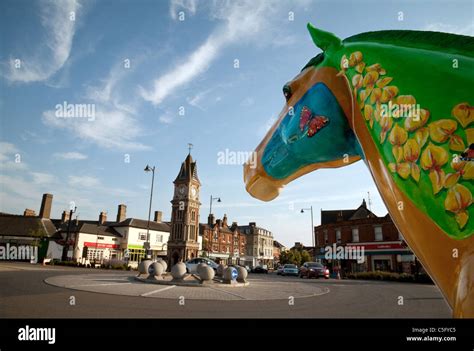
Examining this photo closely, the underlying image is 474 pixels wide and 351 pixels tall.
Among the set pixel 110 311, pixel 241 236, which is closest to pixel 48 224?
pixel 241 236

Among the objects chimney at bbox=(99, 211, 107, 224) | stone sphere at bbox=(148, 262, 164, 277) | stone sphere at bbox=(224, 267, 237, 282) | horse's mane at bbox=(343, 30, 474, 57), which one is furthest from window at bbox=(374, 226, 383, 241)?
chimney at bbox=(99, 211, 107, 224)

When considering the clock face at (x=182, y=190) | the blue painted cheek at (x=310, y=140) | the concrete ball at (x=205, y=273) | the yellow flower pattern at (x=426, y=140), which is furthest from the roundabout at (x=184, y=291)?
the clock face at (x=182, y=190)

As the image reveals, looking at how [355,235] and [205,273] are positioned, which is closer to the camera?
[205,273]

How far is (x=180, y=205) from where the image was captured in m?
58.1

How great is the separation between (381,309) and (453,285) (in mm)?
10681

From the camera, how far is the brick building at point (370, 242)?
115 ft

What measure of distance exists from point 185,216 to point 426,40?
57.8m

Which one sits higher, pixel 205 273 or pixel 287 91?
pixel 287 91

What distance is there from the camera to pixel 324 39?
1.95 meters

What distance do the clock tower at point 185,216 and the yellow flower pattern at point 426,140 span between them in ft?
183

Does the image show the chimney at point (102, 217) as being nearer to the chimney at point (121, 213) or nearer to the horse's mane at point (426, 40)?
the chimney at point (121, 213)

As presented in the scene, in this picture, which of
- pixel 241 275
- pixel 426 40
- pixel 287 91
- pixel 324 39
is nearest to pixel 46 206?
pixel 241 275

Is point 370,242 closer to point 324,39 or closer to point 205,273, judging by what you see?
point 205,273
